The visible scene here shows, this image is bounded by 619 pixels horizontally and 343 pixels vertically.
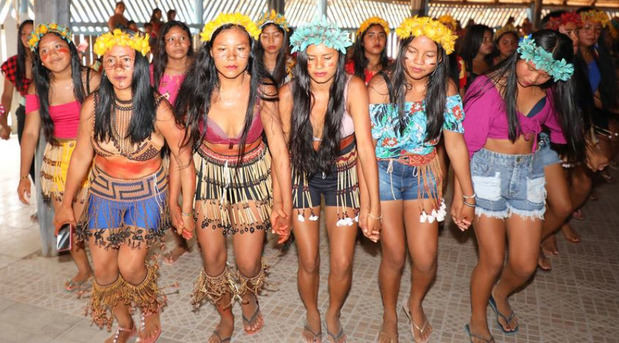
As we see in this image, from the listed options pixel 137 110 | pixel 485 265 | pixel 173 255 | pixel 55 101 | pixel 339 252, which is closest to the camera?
pixel 137 110

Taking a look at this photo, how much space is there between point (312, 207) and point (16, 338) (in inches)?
75.1

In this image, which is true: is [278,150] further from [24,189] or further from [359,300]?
[24,189]

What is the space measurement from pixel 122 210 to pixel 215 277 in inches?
24.5

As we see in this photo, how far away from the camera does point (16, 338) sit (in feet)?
10.2

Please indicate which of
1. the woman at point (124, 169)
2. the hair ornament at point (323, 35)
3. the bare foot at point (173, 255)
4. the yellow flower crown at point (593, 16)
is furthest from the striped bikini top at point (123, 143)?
the yellow flower crown at point (593, 16)

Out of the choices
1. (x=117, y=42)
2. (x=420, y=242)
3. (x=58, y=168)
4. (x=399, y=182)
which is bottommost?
(x=420, y=242)

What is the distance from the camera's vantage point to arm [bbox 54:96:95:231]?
8.93ft

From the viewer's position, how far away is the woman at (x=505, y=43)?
5.66m

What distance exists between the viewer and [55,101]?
342 centimetres

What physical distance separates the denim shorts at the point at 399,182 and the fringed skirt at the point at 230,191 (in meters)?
0.66

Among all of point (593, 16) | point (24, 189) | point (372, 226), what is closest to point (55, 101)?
point (24, 189)

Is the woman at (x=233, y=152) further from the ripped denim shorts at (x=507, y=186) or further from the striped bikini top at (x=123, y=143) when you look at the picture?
the ripped denim shorts at (x=507, y=186)

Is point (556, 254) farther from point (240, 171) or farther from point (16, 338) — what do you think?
point (16, 338)

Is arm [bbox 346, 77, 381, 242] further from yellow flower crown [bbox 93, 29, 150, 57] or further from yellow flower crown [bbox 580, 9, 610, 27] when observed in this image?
yellow flower crown [bbox 580, 9, 610, 27]
